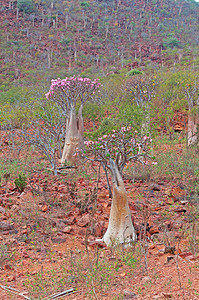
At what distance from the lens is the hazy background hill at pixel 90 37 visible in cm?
3406

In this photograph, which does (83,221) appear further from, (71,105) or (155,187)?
(71,105)

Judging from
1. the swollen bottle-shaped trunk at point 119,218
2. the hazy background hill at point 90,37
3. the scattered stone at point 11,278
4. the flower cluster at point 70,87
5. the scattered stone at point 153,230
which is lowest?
the scattered stone at point 153,230

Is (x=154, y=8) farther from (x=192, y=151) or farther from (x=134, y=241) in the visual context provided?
(x=134, y=241)

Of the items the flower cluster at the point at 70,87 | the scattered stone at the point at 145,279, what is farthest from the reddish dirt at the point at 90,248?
the flower cluster at the point at 70,87

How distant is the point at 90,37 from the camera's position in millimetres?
44312

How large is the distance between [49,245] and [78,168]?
4610mm

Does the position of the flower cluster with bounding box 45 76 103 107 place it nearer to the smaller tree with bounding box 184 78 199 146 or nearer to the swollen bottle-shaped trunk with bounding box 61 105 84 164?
the swollen bottle-shaped trunk with bounding box 61 105 84 164

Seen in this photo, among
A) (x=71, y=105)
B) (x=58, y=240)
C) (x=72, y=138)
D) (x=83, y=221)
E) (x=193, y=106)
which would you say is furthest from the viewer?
(x=193, y=106)

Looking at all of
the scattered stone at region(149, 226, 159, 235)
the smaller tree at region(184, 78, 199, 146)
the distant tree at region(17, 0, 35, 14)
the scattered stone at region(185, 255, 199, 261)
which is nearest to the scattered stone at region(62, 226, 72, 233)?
the scattered stone at region(149, 226, 159, 235)

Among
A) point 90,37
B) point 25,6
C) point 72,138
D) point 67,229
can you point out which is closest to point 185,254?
point 67,229

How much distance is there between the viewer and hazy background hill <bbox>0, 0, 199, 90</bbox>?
34062mm

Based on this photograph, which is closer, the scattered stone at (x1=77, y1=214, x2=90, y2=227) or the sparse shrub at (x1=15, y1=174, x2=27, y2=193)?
the scattered stone at (x1=77, y1=214, x2=90, y2=227)

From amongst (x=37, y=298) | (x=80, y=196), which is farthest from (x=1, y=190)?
(x=37, y=298)

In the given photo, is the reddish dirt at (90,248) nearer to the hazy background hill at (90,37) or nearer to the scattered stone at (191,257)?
the scattered stone at (191,257)
